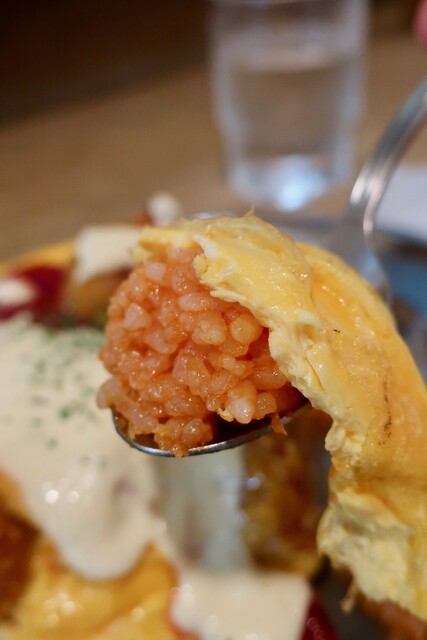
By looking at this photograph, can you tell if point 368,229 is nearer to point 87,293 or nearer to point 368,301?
point 368,301

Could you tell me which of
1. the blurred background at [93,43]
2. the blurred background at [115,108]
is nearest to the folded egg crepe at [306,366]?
the blurred background at [115,108]

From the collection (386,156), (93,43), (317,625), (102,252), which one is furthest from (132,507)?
(93,43)

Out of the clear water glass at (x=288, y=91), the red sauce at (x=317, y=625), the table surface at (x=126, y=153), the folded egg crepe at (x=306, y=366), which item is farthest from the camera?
the table surface at (x=126, y=153)

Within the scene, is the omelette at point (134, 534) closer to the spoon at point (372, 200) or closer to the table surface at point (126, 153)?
the spoon at point (372, 200)

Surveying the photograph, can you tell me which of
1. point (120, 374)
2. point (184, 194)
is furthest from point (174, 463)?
point (184, 194)

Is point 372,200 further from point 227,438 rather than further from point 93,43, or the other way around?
point 93,43

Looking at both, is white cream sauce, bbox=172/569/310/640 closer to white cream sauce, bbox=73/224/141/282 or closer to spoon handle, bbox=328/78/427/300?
spoon handle, bbox=328/78/427/300

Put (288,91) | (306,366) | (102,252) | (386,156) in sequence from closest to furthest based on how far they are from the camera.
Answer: (306,366)
(386,156)
(102,252)
(288,91)
